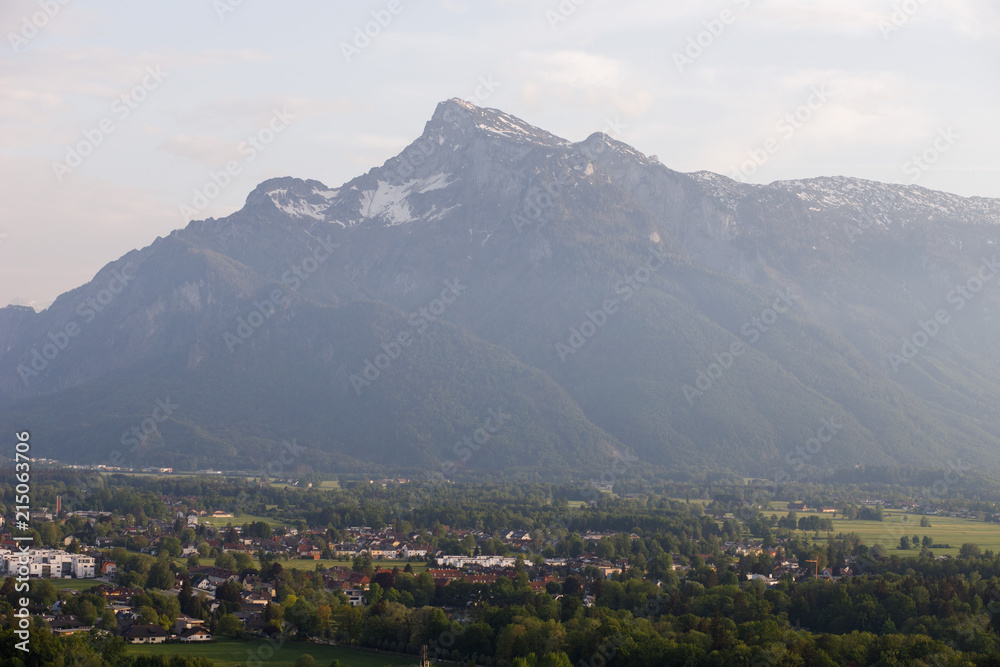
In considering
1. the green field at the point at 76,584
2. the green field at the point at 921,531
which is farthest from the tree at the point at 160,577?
the green field at the point at 921,531

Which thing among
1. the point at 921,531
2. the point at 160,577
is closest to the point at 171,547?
the point at 160,577

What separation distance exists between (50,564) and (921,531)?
3500 inches

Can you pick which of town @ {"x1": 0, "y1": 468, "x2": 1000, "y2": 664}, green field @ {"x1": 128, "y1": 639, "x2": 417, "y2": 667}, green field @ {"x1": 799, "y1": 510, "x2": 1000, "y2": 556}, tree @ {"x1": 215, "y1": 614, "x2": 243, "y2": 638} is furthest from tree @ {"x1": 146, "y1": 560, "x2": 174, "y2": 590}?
green field @ {"x1": 799, "y1": 510, "x2": 1000, "y2": 556}

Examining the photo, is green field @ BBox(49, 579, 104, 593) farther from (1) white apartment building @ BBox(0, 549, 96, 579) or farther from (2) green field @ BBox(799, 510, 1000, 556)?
(2) green field @ BBox(799, 510, 1000, 556)

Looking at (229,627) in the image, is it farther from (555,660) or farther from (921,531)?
(921,531)

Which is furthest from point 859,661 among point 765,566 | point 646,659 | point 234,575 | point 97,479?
point 97,479

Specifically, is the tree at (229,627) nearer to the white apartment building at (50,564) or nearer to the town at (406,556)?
the town at (406,556)

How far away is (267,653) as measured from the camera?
78.4m

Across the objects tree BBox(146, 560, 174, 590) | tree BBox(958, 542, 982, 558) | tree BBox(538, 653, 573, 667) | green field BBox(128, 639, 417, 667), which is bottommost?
green field BBox(128, 639, 417, 667)

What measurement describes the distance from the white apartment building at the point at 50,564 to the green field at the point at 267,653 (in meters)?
29.9

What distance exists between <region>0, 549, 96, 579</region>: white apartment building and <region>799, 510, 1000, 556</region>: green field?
67.7 m

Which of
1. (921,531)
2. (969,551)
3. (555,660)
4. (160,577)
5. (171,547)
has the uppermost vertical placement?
(969,551)

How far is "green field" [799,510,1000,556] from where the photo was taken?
416ft

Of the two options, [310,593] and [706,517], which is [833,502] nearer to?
[706,517]
